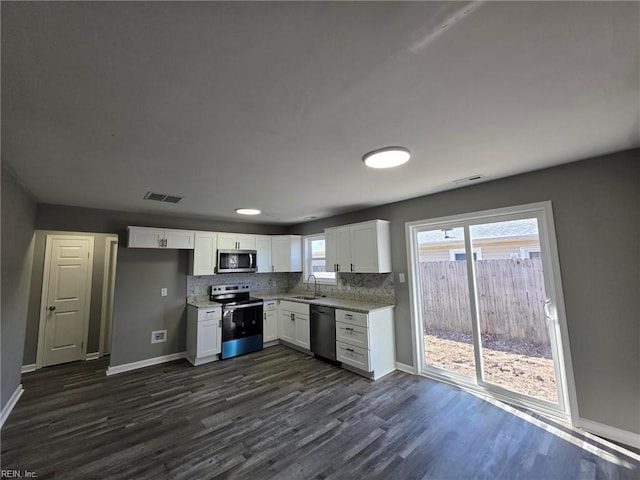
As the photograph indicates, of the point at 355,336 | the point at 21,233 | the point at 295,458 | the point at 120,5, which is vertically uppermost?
the point at 120,5

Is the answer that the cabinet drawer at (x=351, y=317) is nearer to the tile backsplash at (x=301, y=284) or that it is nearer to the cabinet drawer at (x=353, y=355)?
the cabinet drawer at (x=353, y=355)

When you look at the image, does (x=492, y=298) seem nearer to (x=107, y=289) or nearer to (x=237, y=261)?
(x=237, y=261)

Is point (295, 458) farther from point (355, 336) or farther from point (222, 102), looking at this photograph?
point (222, 102)

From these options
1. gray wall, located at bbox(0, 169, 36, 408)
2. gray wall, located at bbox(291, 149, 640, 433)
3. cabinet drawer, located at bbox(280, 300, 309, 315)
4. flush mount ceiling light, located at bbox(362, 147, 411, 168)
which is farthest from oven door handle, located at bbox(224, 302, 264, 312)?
gray wall, located at bbox(291, 149, 640, 433)

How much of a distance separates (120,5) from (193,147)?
1152 mm

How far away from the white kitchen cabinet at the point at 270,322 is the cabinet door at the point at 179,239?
5.76 ft

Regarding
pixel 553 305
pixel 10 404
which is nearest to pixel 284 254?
pixel 10 404

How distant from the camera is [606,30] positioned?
3.54 ft

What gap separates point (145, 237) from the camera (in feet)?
13.5

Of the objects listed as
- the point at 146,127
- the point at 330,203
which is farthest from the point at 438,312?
the point at 146,127

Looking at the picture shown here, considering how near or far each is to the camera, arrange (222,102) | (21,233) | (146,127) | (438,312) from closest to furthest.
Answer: (222,102) < (146,127) < (21,233) < (438,312)

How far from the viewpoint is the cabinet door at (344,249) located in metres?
4.29

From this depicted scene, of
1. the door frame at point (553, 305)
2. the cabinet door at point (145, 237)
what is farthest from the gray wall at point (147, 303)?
the door frame at point (553, 305)

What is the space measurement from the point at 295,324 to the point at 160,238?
2.75m
